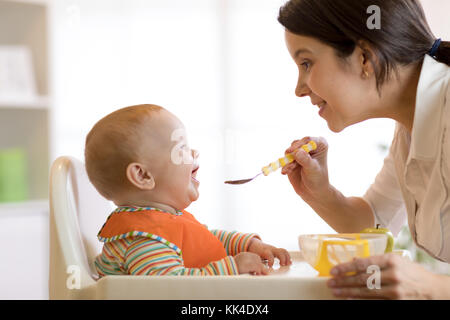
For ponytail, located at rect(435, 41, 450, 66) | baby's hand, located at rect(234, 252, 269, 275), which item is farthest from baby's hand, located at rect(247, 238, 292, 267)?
ponytail, located at rect(435, 41, 450, 66)

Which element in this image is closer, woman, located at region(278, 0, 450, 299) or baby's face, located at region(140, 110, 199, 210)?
baby's face, located at region(140, 110, 199, 210)

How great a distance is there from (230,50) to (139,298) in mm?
2818

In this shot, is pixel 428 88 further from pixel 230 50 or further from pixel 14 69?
pixel 230 50

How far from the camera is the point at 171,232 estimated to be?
949 millimetres

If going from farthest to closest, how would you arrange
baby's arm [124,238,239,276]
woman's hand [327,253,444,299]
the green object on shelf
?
the green object on shelf, baby's arm [124,238,239,276], woman's hand [327,253,444,299]

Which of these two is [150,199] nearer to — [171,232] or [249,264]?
[171,232]

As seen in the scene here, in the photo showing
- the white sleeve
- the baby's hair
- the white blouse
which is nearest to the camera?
the baby's hair

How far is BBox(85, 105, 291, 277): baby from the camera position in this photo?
36.1 inches

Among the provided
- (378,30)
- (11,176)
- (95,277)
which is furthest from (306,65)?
(11,176)

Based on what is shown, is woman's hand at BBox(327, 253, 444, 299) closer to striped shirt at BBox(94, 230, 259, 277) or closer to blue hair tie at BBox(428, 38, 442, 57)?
striped shirt at BBox(94, 230, 259, 277)

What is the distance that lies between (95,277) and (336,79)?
0.62 m

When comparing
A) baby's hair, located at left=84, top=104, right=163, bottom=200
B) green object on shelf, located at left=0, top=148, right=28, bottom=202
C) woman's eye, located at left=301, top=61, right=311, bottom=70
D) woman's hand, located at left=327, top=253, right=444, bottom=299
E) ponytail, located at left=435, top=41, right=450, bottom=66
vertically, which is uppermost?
ponytail, located at left=435, top=41, right=450, bottom=66

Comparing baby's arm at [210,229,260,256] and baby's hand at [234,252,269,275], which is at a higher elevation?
baby's hand at [234,252,269,275]
